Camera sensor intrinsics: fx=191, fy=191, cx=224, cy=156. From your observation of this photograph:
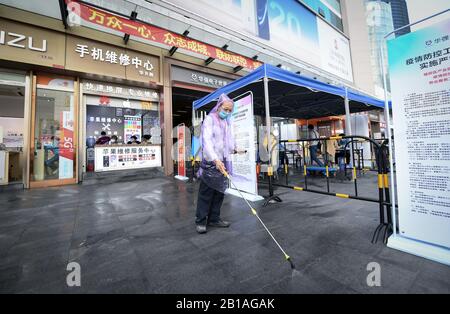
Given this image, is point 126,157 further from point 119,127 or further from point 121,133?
point 119,127

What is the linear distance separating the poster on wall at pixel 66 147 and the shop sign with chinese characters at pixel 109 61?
1.65 metres

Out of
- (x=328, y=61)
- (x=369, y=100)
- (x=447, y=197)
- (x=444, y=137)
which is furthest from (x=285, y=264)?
(x=328, y=61)

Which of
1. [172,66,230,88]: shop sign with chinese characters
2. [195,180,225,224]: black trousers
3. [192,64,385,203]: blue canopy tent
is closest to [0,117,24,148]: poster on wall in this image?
[172,66,230,88]: shop sign with chinese characters

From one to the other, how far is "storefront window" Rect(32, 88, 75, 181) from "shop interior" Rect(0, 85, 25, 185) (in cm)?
73

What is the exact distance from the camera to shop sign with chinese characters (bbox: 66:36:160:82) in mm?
6301

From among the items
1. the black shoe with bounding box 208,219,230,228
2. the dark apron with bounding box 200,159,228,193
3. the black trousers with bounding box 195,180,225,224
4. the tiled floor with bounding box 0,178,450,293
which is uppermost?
the dark apron with bounding box 200,159,228,193

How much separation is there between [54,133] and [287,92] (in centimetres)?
758

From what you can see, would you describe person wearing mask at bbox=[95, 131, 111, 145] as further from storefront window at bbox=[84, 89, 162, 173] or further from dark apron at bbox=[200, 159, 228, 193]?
dark apron at bbox=[200, 159, 228, 193]

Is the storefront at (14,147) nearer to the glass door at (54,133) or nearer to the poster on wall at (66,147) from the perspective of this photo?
the glass door at (54,133)

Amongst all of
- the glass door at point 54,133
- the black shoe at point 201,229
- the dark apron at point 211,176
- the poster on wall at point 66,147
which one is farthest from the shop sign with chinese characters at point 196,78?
the black shoe at point 201,229

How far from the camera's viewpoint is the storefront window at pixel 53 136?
6.02 meters

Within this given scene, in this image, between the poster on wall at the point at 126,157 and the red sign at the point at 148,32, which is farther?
the poster on wall at the point at 126,157
